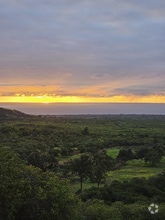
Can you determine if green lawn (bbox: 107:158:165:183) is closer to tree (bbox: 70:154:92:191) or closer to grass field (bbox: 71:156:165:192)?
grass field (bbox: 71:156:165:192)

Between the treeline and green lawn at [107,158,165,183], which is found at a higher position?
the treeline

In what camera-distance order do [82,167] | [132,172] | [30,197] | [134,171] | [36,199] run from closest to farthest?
[36,199] < [30,197] < [82,167] < [132,172] < [134,171]

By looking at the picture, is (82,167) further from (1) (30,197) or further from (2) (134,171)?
(1) (30,197)

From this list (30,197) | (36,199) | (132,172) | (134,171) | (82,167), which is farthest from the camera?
(134,171)

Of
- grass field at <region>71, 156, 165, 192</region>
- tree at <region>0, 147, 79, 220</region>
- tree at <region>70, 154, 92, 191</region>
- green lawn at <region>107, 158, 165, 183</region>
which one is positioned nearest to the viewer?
tree at <region>0, 147, 79, 220</region>

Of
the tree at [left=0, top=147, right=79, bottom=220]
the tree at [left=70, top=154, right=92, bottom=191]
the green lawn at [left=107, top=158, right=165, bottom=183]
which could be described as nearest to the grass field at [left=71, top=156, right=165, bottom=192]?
the green lawn at [left=107, top=158, right=165, bottom=183]

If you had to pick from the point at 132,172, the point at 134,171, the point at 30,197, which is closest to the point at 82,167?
the point at 132,172

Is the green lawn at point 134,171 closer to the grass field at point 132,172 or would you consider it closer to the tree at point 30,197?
the grass field at point 132,172

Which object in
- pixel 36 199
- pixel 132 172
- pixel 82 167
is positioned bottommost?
pixel 132 172

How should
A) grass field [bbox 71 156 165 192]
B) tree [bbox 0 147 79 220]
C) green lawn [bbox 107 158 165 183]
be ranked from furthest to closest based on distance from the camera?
green lawn [bbox 107 158 165 183]
grass field [bbox 71 156 165 192]
tree [bbox 0 147 79 220]

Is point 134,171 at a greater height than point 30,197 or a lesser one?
lesser

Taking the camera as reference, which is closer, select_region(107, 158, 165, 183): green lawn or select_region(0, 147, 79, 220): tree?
select_region(0, 147, 79, 220): tree

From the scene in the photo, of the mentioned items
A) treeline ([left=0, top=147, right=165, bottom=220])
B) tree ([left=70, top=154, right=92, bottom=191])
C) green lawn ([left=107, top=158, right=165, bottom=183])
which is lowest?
green lawn ([left=107, top=158, right=165, bottom=183])

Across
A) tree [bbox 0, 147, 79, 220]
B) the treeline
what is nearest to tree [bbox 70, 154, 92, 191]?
the treeline
